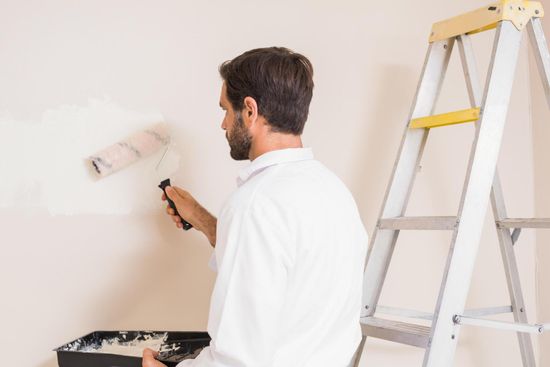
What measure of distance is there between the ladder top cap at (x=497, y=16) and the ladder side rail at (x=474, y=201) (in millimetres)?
31

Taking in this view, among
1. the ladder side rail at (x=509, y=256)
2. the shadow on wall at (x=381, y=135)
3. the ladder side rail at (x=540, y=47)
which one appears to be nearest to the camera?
the ladder side rail at (x=540, y=47)

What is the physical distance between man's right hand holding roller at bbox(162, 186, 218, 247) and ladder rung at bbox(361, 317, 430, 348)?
565 millimetres

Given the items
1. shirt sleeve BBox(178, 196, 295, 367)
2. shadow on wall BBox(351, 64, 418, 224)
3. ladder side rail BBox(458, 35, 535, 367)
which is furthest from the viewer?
shadow on wall BBox(351, 64, 418, 224)

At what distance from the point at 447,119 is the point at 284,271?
91cm

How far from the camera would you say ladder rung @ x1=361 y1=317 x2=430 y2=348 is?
175 cm

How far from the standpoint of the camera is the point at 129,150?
6.43 feet

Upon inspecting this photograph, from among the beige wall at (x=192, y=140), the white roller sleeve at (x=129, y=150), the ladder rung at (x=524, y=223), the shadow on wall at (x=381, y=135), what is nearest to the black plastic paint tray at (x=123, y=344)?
the beige wall at (x=192, y=140)

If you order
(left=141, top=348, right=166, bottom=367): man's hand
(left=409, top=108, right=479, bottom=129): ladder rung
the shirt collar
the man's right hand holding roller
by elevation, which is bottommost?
(left=141, top=348, right=166, bottom=367): man's hand

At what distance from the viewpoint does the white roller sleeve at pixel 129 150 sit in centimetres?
191

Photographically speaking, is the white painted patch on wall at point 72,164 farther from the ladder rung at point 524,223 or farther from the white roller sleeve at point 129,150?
the ladder rung at point 524,223

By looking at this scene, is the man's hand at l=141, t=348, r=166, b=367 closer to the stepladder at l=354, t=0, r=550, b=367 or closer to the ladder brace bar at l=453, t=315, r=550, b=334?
the stepladder at l=354, t=0, r=550, b=367

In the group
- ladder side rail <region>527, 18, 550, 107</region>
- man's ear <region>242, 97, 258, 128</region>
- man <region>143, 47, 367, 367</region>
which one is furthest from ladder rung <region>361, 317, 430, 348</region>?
ladder side rail <region>527, 18, 550, 107</region>

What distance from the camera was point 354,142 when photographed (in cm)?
243

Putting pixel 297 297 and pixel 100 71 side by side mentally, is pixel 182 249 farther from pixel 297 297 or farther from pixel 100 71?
pixel 297 297
